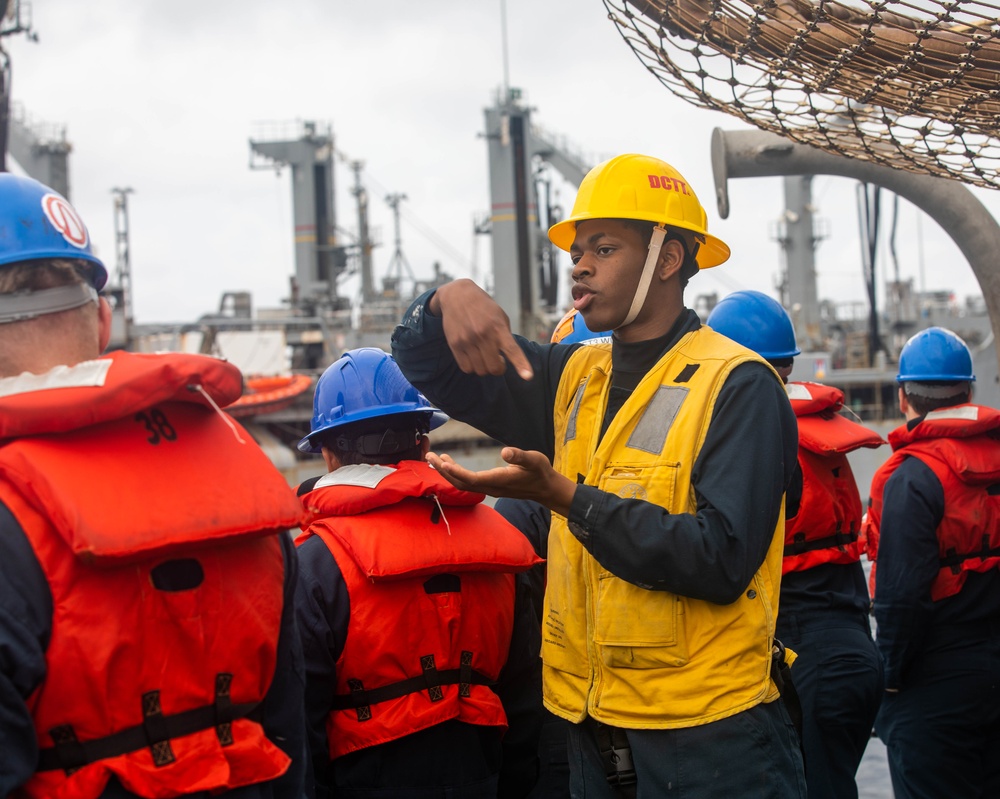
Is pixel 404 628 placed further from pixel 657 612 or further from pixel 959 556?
pixel 959 556

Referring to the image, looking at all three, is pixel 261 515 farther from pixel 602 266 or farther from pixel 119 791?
pixel 602 266

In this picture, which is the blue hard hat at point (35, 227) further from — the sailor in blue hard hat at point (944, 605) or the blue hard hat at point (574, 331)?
the sailor in blue hard hat at point (944, 605)

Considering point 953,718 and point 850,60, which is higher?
point 850,60

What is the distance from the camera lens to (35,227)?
1.89 metres

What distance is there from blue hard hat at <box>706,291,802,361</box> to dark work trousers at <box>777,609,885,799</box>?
1.13m

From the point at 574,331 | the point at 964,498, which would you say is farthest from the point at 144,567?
the point at 964,498

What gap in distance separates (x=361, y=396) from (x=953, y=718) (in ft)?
8.78

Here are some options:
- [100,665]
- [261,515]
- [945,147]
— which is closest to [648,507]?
[261,515]

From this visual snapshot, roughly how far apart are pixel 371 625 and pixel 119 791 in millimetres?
1041

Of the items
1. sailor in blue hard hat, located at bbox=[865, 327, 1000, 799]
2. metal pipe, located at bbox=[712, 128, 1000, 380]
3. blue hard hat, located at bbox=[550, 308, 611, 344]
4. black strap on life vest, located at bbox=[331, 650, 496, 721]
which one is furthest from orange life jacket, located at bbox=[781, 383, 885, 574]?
black strap on life vest, located at bbox=[331, 650, 496, 721]

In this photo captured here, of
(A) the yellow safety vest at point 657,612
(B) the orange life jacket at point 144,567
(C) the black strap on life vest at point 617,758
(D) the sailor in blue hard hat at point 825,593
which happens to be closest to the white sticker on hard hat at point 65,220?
(B) the orange life jacket at point 144,567

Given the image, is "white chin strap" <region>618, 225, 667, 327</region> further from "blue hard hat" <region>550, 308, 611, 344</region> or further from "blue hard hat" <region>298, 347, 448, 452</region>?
"blue hard hat" <region>550, 308, 611, 344</region>

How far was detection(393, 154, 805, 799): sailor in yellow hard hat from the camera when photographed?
2244mm

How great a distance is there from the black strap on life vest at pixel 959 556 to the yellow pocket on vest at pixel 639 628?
2.25m
